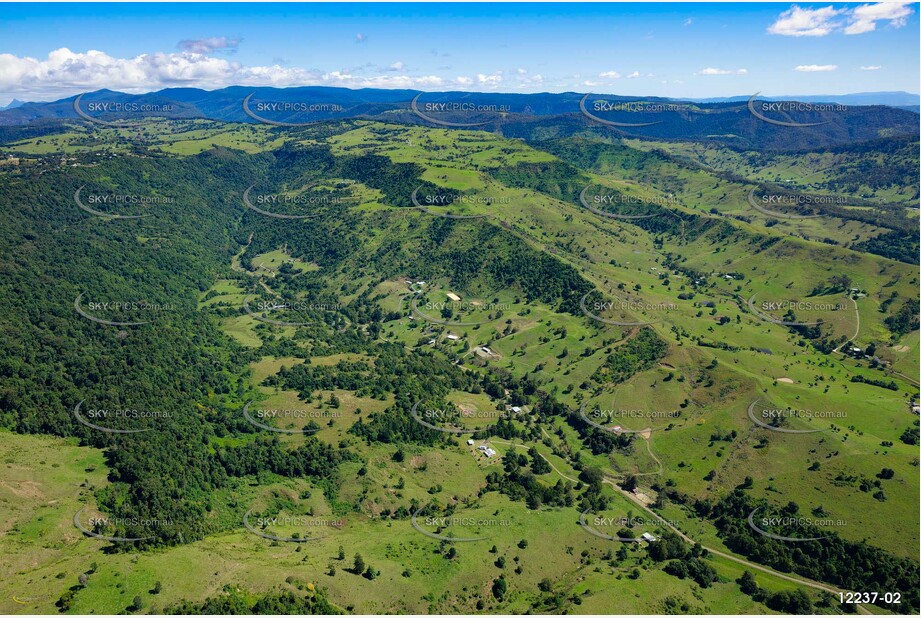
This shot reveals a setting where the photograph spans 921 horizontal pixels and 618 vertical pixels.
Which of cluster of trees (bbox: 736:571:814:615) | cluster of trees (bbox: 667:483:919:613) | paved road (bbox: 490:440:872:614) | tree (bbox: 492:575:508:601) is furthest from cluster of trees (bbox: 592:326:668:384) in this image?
tree (bbox: 492:575:508:601)

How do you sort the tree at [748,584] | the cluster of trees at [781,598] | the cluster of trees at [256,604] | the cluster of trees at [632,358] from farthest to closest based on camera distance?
the cluster of trees at [632,358] → the tree at [748,584] → the cluster of trees at [781,598] → the cluster of trees at [256,604]

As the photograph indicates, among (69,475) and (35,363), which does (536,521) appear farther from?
(35,363)

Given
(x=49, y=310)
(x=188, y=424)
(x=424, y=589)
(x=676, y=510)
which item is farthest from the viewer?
(x=49, y=310)

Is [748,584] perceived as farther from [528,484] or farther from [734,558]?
[528,484]

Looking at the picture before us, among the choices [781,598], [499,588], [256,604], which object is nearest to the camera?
[256,604]

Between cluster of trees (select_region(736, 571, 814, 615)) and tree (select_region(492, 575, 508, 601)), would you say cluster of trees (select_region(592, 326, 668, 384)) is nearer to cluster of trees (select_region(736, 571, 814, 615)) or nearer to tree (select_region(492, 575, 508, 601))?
cluster of trees (select_region(736, 571, 814, 615))

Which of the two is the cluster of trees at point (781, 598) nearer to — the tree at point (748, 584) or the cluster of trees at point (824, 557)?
the tree at point (748, 584)

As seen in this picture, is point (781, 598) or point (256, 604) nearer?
point (256, 604)

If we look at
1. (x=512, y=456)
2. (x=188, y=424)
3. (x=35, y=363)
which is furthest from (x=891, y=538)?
(x=35, y=363)

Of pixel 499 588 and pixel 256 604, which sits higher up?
pixel 256 604

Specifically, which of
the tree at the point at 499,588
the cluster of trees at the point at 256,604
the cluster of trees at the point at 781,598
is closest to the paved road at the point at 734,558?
the cluster of trees at the point at 781,598

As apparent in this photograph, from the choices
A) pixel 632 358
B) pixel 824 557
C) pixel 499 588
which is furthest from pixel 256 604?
pixel 632 358
